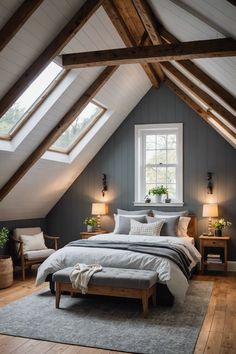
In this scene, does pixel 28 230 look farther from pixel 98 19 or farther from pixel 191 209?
pixel 98 19

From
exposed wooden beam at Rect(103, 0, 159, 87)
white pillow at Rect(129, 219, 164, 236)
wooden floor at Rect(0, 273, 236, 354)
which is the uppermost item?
exposed wooden beam at Rect(103, 0, 159, 87)

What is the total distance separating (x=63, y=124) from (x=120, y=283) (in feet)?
8.67

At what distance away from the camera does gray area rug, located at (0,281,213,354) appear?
3.71 meters

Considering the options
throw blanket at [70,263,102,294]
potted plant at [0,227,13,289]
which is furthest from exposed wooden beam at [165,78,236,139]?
potted plant at [0,227,13,289]

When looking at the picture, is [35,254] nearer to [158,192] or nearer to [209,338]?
[158,192]

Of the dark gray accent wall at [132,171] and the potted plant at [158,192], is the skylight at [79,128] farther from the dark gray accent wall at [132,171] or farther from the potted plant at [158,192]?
the potted plant at [158,192]

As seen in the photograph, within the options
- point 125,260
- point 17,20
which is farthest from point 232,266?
point 17,20

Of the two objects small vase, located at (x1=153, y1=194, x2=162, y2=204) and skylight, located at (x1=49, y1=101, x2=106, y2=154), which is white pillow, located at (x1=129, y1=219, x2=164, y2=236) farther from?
skylight, located at (x1=49, y1=101, x2=106, y2=154)

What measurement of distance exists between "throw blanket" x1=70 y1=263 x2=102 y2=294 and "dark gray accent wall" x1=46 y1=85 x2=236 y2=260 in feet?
10.4

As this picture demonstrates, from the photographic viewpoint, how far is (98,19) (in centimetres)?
501

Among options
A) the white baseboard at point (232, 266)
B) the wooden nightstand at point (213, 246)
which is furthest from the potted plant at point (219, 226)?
the white baseboard at point (232, 266)

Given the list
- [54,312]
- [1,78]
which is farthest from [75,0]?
[54,312]

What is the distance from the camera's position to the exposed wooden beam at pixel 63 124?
19.7ft

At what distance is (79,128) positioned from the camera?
7.14m
